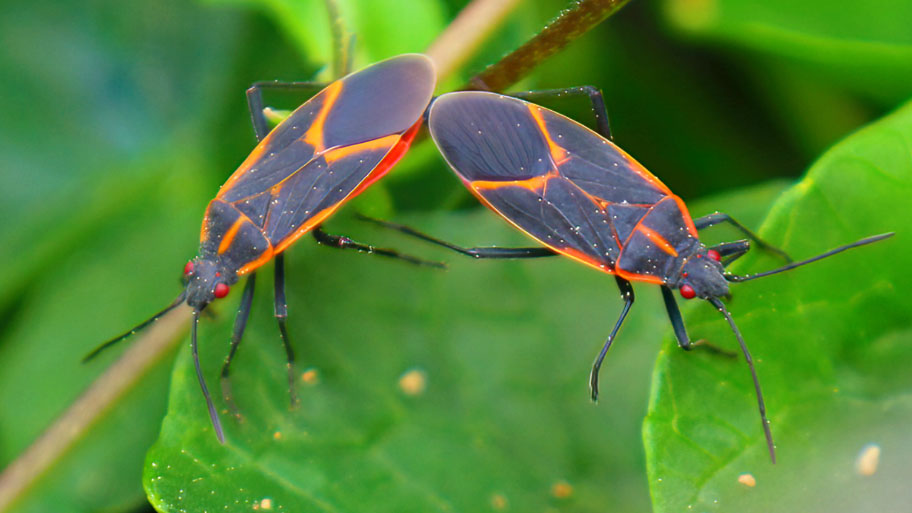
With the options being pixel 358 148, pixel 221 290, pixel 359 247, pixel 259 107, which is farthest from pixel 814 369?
pixel 259 107

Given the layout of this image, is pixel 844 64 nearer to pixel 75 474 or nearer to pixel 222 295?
pixel 222 295

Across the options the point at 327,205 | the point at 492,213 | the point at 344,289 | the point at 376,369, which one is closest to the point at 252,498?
the point at 376,369

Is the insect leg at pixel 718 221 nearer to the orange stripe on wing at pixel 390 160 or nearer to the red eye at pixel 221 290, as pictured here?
the orange stripe on wing at pixel 390 160

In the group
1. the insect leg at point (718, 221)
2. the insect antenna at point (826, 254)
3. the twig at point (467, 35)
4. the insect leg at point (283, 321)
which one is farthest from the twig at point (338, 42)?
the insect antenna at point (826, 254)

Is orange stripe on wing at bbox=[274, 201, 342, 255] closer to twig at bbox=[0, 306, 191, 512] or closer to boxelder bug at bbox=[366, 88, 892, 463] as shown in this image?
boxelder bug at bbox=[366, 88, 892, 463]

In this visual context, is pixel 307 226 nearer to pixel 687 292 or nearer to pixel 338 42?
pixel 338 42

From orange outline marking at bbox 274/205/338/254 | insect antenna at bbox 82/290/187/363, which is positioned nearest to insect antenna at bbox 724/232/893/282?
orange outline marking at bbox 274/205/338/254
